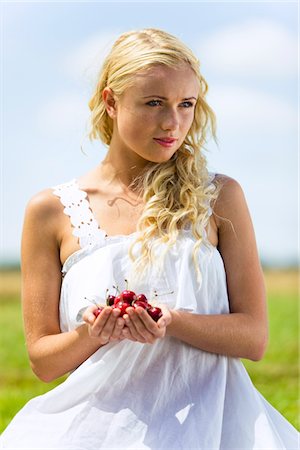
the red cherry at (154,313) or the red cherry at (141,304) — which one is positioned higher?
the red cherry at (141,304)

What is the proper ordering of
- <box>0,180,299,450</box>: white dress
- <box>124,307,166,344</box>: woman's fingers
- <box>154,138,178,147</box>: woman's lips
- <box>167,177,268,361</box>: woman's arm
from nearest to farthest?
Result: <box>124,307,166,344</box>: woman's fingers, <box>0,180,299,450</box>: white dress, <box>167,177,268,361</box>: woman's arm, <box>154,138,178,147</box>: woman's lips

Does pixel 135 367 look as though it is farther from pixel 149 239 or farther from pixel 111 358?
pixel 149 239

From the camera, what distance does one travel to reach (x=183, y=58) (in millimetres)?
3336

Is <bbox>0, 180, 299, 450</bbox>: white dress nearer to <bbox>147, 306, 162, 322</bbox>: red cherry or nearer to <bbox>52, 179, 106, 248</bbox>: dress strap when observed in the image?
<bbox>52, 179, 106, 248</bbox>: dress strap

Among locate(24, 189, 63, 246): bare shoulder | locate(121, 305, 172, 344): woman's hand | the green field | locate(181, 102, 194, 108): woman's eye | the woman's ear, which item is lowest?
the green field

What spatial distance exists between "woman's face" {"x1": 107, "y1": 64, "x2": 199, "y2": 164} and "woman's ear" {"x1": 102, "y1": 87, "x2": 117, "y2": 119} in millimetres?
122

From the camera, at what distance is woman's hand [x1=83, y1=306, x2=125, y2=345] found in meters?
2.88

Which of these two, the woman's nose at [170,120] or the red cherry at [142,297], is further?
the woman's nose at [170,120]

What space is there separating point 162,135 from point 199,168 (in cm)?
31

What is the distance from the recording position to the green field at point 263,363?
25.2ft

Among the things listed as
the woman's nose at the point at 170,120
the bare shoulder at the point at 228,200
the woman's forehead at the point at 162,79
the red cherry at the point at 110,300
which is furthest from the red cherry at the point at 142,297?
the woman's forehead at the point at 162,79

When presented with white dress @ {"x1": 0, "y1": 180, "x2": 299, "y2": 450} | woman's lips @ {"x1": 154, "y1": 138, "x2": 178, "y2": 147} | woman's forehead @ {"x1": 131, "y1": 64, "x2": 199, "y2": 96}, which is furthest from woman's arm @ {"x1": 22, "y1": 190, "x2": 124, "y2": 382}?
woman's forehead @ {"x1": 131, "y1": 64, "x2": 199, "y2": 96}

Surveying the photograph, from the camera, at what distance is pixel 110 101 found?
139 inches

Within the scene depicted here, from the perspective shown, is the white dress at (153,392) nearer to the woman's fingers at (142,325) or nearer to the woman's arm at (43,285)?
the woman's arm at (43,285)
